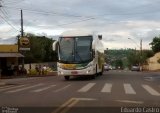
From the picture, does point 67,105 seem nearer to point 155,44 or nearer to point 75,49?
point 75,49

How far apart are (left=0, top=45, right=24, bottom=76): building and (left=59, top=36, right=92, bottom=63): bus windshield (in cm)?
2117

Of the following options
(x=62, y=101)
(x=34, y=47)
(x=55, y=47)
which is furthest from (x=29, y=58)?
(x=62, y=101)

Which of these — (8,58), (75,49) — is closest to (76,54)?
(75,49)

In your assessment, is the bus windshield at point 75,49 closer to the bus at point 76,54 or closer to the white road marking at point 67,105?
the bus at point 76,54

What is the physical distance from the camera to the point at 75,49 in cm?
3925

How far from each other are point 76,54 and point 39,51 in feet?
208

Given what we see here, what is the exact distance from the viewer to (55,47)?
39938 mm

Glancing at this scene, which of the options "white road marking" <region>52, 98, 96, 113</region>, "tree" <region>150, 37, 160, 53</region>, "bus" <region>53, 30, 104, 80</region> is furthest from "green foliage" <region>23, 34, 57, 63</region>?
"white road marking" <region>52, 98, 96, 113</region>

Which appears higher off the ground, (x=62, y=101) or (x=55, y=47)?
(x=55, y=47)

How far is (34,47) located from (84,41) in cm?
6053

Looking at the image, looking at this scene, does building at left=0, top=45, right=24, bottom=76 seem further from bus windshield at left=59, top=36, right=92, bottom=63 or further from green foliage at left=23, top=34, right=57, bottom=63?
green foliage at left=23, top=34, right=57, bottom=63

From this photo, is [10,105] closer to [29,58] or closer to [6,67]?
[6,67]

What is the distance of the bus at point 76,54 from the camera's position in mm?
38812

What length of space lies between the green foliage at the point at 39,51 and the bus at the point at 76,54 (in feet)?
175
